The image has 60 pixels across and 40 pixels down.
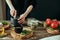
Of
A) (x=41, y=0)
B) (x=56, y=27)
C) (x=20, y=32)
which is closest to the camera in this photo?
(x=20, y=32)

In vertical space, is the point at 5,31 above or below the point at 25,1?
below

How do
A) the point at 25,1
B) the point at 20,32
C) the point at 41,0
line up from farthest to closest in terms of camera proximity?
the point at 41,0 → the point at 25,1 → the point at 20,32

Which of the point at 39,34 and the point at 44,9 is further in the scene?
the point at 44,9

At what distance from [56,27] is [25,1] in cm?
66

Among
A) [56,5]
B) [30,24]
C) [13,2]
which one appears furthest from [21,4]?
[56,5]

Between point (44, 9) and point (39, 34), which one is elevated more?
point (44, 9)

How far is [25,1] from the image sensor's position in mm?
2383

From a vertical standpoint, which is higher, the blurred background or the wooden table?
the blurred background

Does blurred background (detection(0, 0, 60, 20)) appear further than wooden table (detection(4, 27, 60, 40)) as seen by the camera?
Yes

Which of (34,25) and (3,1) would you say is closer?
(34,25)

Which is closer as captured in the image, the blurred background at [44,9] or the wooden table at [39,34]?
the wooden table at [39,34]

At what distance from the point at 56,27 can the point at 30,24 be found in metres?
0.30

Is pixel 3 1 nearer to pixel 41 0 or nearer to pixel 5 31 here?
pixel 41 0

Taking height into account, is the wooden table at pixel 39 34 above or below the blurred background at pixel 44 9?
below
